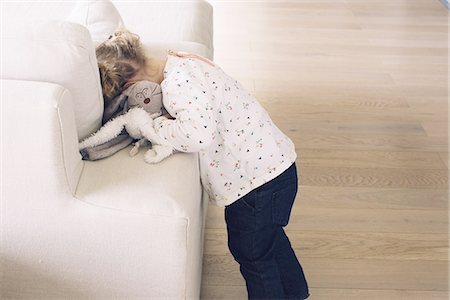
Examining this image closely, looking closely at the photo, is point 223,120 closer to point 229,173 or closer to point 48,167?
point 229,173

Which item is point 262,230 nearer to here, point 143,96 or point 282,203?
point 282,203

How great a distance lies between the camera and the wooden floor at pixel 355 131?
6.37 ft

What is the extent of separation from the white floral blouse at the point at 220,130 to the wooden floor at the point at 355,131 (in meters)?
0.45

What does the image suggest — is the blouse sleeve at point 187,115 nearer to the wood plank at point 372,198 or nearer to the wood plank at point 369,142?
the wood plank at point 372,198

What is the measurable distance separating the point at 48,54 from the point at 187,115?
308 millimetres

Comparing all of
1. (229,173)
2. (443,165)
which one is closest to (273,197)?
(229,173)

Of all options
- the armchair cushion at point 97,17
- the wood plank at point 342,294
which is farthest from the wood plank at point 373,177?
the armchair cushion at point 97,17

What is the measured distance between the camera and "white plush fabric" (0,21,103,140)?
4.01 feet

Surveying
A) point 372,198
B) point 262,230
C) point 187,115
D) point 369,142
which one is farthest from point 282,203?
point 369,142

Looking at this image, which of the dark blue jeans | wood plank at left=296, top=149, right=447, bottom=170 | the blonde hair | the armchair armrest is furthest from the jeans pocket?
wood plank at left=296, top=149, right=447, bottom=170

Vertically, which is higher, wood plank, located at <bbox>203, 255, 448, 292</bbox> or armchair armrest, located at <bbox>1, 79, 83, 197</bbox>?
armchair armrest, located at <bbox>1, 79, 83, 197</bbox>

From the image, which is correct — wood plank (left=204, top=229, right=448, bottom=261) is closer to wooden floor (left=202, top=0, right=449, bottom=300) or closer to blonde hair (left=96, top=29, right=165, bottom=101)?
wooden floor (left=202, top=0, right=449, bottom=300)

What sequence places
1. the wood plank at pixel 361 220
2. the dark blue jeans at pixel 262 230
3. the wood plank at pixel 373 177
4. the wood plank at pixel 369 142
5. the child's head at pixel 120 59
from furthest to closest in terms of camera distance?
1. the wood plank at pixel 369 142
2. the wood plank at pixel 373 177
3. the wood plank at pixel 361 220
4. the dark blue jeans at pixel 262 230
5. the child's head at pixel 120 59

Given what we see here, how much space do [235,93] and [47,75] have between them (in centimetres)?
45
